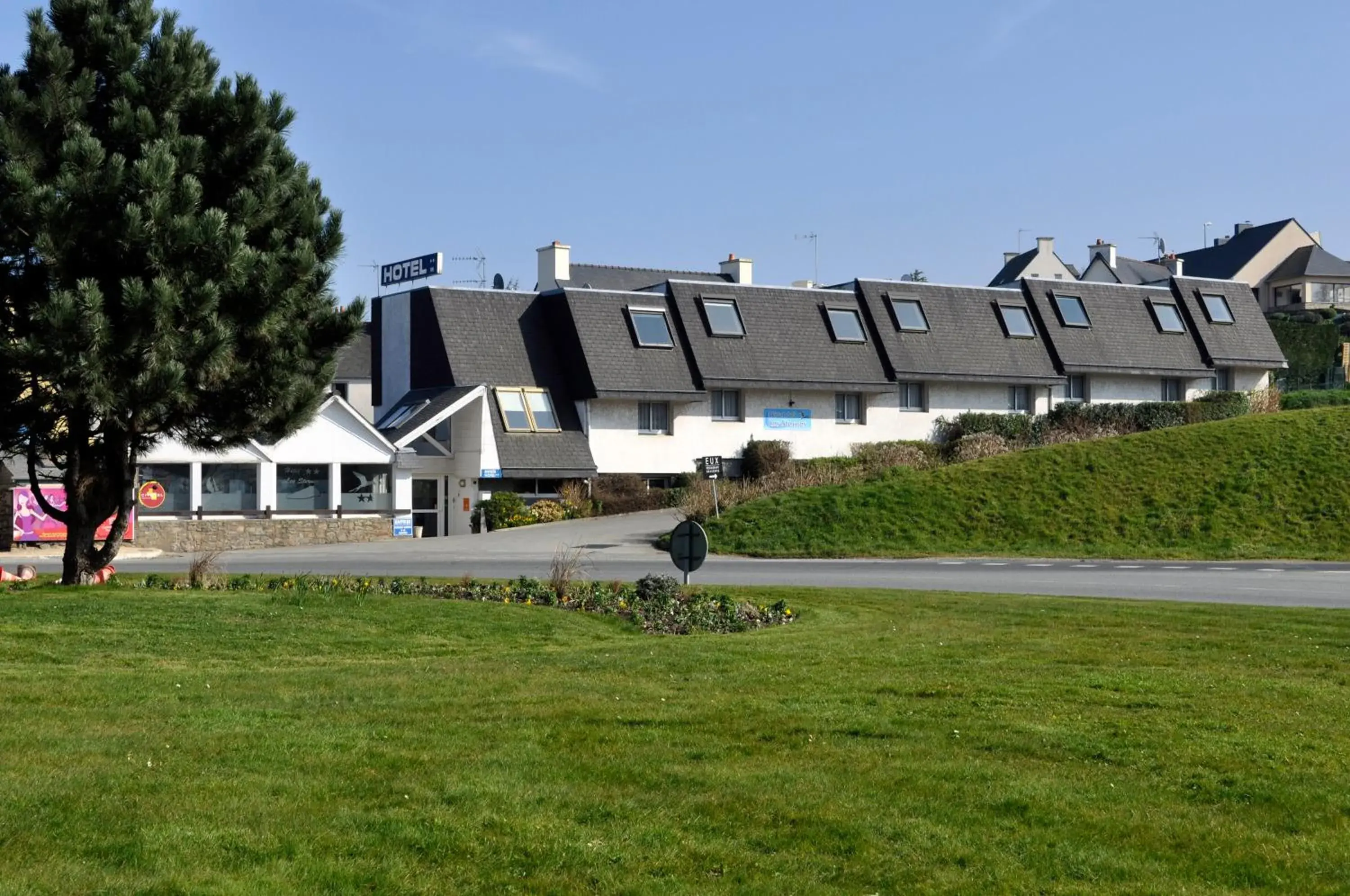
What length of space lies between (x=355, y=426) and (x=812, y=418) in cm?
1570

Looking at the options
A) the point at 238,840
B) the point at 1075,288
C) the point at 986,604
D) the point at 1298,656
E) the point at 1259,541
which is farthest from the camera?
the point at 1075,288

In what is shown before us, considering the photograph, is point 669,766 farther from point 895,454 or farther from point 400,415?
point 895,454

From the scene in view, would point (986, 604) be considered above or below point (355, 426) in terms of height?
below

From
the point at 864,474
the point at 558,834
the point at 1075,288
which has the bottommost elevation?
the point at 558,834

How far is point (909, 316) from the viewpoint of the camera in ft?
175

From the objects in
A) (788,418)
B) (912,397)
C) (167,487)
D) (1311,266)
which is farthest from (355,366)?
(1311,266)

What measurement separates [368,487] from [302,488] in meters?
1.90

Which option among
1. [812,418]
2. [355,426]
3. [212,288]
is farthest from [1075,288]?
[212,288]

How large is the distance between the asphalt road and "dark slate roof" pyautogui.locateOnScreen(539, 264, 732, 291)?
86.3 feet

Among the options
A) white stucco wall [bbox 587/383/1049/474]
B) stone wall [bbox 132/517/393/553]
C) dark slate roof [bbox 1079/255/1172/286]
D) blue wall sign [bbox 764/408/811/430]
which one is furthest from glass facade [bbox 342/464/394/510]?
dark slate roof [bbox 1079/255/1172/286]

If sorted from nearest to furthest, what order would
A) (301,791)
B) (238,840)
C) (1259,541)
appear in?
(238,840) < (301,791) < (1259,541)

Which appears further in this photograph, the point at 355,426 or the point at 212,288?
the point at 355,426

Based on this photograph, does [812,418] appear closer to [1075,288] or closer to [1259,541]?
[1075,288]

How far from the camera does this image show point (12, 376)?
18.6 m
